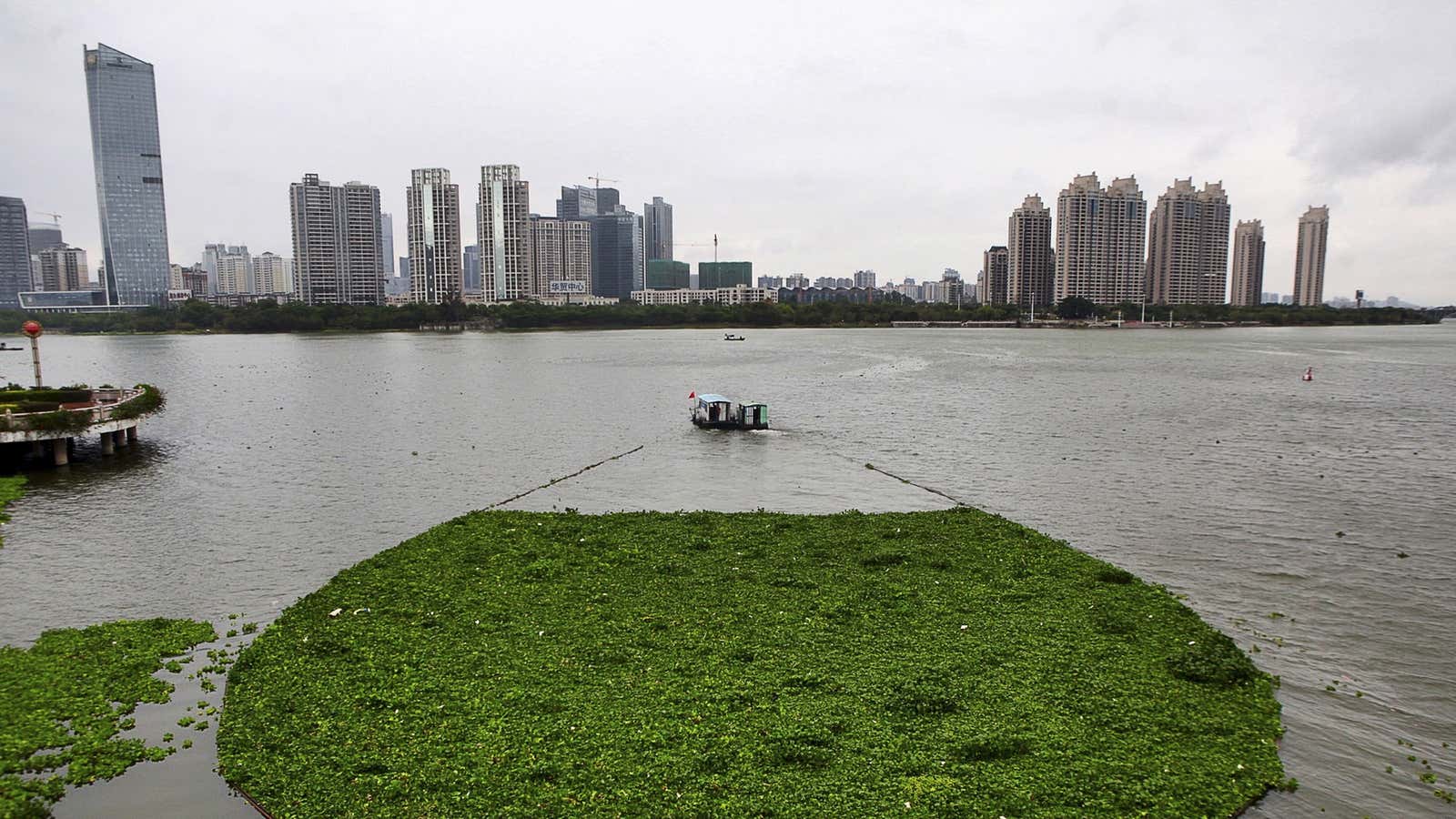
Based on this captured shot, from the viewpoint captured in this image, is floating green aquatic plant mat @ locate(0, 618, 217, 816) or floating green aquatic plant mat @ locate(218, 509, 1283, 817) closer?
floating green aquatic plant mat @ locate(218, 509, 1283, 817)

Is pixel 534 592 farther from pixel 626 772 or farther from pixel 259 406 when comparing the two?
pixel 259 406

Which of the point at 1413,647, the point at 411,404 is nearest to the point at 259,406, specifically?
the point at 411,404

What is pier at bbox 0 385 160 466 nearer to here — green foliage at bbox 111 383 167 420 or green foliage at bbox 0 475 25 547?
green foliage at bbox 111 383 167 420

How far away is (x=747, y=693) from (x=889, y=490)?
19.1 m

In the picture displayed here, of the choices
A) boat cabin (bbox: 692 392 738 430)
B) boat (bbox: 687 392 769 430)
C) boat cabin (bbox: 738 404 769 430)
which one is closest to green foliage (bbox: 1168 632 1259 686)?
boat (bbox: 687 392 769 430)

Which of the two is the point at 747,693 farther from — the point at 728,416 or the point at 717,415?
the point at 717,415

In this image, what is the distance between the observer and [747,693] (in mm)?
14508

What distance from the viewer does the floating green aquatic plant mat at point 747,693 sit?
11867mm

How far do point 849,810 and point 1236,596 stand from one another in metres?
14.6

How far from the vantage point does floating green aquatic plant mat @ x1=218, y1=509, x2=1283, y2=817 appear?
11.9 m

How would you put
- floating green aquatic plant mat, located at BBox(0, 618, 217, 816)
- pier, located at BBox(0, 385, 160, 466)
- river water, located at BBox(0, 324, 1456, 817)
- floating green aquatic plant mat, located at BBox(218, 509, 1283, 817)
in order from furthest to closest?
pier, located at BBox(0, 385, 160, 466) < river water, located at BBox(0, 324, 1456, 817) < floating green aquatic plant mat, located at BBox(0, 618, 217, 816) < floating green aquatic plant mat, located at BBox(218, 509, 1283, 817)

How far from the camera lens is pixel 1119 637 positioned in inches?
677

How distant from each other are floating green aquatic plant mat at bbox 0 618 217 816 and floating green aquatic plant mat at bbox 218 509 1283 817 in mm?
1614

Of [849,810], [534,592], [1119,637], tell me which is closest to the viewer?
[849,810]
